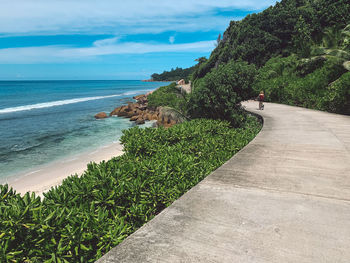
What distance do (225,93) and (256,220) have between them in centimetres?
853

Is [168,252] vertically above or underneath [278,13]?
underneath

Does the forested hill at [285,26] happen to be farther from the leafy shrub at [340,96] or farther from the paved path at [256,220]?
the paved path at [256,220]

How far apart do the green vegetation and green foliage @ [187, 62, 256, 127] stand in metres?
A: 5.59

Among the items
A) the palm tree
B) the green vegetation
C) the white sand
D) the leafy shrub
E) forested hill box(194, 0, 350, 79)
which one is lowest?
the white sand

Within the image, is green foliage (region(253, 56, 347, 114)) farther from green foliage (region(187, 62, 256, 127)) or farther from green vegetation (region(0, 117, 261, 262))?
green vegetation (region(0, 117, 261, 262))

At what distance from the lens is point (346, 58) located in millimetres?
13477

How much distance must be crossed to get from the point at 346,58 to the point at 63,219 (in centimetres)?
1649

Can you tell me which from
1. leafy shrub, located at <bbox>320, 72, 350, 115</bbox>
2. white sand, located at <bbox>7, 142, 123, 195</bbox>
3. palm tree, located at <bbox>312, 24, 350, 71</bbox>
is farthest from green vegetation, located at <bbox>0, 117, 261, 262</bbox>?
palm tree, located at <bbox>312, 24, 350, 71</bbox>

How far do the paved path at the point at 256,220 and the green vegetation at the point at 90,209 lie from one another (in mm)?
518

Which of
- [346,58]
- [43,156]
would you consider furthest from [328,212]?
[43,156]

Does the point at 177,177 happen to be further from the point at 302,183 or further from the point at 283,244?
the point at 283,244

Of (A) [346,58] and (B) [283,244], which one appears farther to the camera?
(A) [346,58]

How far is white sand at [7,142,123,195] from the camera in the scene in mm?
10203

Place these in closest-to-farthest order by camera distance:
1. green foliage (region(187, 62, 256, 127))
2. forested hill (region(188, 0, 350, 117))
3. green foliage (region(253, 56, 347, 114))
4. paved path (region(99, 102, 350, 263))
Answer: paved path (region(99, 102, 350, 263)) < green foliage (region(187, 62, 256, 127)) < forested hill (region(188, 0, 350, 117)) < green foliage (region(253, 56, 347, 114))
